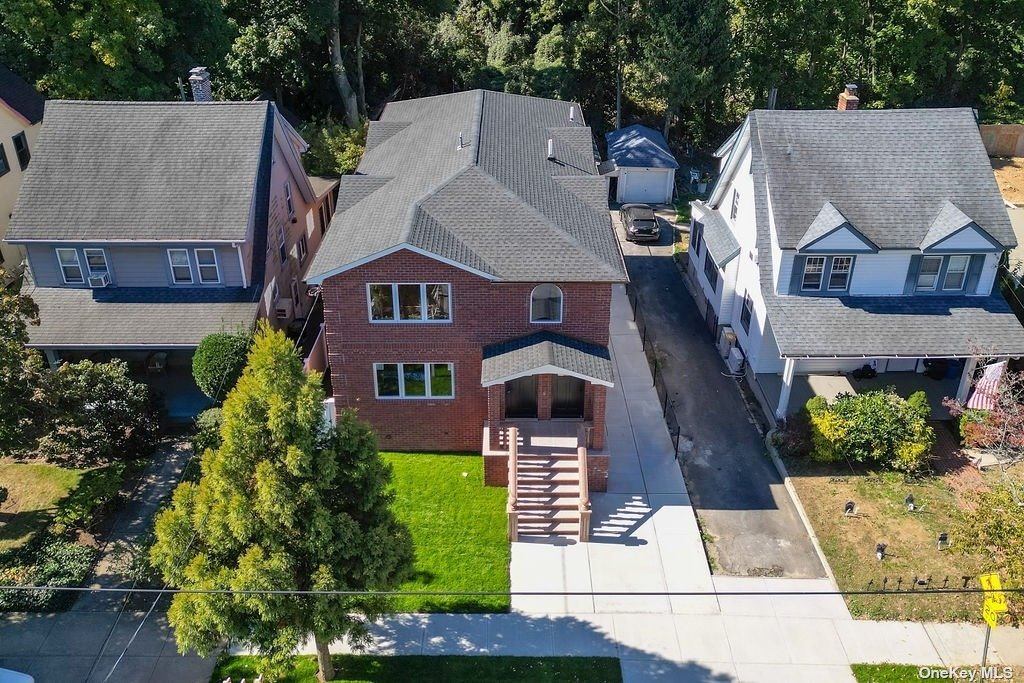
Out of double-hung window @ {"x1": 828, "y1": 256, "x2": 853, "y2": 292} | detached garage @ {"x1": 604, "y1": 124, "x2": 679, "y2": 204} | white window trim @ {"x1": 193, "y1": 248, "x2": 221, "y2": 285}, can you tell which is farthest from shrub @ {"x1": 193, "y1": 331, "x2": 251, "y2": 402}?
detached garage @ {"x1": 604, "y1": 124, "x2": 679, "y2": 204}

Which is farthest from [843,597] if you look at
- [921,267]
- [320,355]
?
[320,355]

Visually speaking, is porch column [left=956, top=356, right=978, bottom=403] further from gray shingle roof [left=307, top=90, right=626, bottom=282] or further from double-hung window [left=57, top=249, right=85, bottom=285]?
double-hung window [left=57, top=249, right=85, bottom=285]

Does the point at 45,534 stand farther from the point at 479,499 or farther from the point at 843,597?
the point at 843,597

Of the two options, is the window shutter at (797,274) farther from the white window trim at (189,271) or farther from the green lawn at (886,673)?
the white window trim at (189,271)

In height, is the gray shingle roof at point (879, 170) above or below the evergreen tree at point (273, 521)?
above

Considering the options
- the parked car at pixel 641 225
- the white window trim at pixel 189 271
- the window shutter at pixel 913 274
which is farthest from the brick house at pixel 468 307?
the parked car at pixel 641 225

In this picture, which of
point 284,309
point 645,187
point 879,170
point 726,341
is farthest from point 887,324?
point 284,309
